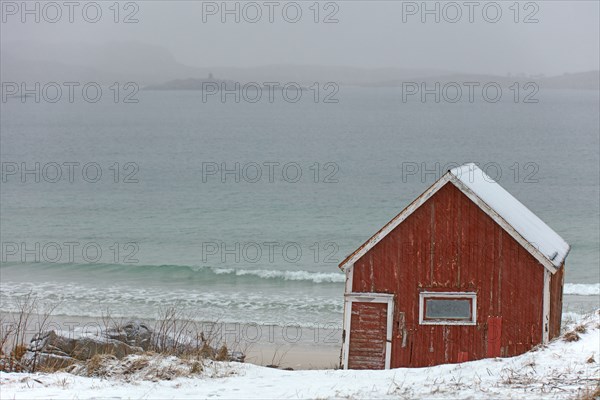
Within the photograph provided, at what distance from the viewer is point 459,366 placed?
41.6 feet

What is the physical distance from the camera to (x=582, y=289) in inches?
1645

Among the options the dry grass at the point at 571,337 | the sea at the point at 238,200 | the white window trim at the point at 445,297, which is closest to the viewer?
the dry grass at the point at 571,337

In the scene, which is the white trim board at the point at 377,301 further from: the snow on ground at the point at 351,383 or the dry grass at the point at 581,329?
the snow on ground at the point at 351,383

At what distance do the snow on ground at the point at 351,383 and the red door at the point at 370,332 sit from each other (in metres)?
6.42

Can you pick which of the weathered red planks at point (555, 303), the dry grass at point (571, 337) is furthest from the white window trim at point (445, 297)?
the dry grass at point (571, 337)

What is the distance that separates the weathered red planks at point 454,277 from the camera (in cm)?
1875

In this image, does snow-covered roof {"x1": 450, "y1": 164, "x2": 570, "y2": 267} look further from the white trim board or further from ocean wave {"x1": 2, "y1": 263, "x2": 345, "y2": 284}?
ocean wave {"x1": 2, "y1": 263, "x2": 345, "y2": 284}

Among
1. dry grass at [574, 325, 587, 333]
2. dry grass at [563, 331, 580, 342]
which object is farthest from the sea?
dry grass at [563, 331, 580, 342]

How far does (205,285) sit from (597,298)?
→ 1779cm

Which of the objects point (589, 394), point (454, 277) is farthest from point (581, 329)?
point (454, 277)

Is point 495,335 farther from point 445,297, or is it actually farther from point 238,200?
point 238,200

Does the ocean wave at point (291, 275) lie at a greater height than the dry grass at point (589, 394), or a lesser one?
lesser

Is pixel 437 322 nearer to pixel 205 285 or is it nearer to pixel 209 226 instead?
pixel 205 285

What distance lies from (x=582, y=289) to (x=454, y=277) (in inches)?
976
